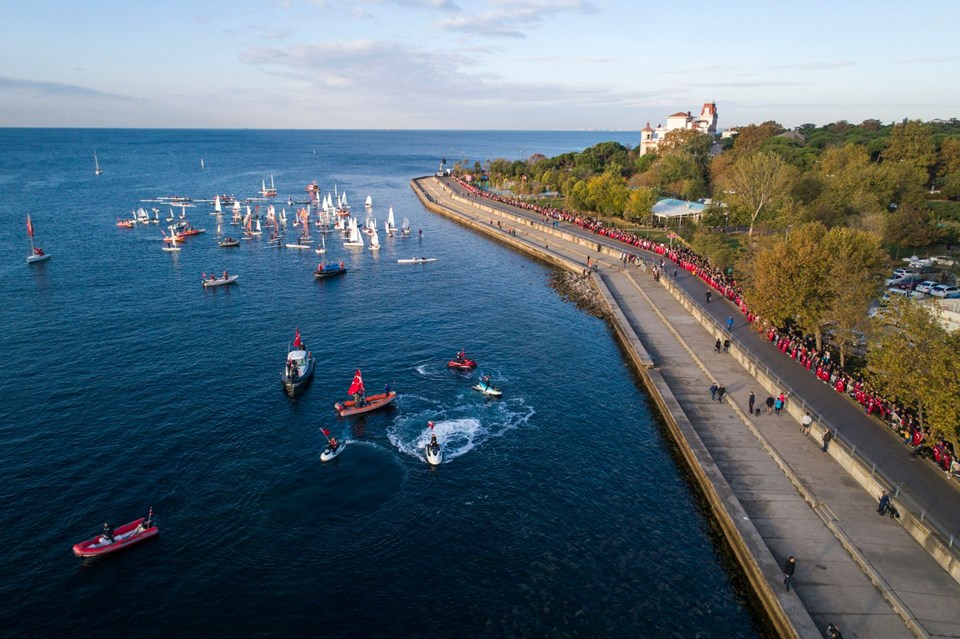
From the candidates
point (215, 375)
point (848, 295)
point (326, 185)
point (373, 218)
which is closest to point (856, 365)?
point (848, 295)

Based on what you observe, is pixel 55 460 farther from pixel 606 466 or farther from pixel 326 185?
pixel 326 185

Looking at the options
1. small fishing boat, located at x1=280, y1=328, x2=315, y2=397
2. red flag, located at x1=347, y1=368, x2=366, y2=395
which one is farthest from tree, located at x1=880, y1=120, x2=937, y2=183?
small fishing boat, located at x1=280, y1=328, x2=315, y2=397

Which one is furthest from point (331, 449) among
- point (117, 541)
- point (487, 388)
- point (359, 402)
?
point (487, 388)

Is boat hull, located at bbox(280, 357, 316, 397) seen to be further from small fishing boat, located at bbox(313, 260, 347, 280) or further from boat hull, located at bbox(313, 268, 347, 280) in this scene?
small fishing boat, located at bbox(313, 260, 347, 280)

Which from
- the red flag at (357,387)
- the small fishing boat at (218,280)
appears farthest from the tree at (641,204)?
the red flag at (357,387)

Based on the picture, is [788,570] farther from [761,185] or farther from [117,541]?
[761,185]
